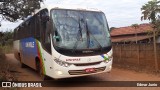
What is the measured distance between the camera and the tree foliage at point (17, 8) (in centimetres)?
1622

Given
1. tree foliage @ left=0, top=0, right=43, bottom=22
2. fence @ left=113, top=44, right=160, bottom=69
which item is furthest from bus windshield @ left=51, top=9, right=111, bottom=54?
tree foliage @ left=0, top=0, right=43, bottom=22

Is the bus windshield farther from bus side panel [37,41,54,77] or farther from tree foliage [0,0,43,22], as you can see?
tree foliage [0,0,43,22]

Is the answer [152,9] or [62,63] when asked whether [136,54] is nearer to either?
[152,9]

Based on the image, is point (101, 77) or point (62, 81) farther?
point (101, 77)

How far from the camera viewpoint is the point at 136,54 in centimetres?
1408

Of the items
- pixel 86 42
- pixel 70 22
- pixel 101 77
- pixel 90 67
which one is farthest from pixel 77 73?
pixel 101 77

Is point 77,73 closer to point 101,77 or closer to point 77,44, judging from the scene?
Answer: point 77,44

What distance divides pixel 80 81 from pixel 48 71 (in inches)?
69.8

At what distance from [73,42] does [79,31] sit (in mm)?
548

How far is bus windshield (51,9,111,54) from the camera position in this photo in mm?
8641

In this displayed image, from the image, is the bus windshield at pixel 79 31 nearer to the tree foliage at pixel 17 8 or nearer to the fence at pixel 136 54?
the fence at pixel 136 54

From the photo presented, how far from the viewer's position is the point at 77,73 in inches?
344

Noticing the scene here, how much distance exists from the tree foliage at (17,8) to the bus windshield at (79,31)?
802cm

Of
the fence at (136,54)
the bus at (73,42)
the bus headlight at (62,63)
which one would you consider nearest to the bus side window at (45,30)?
the bus at (73,42)
